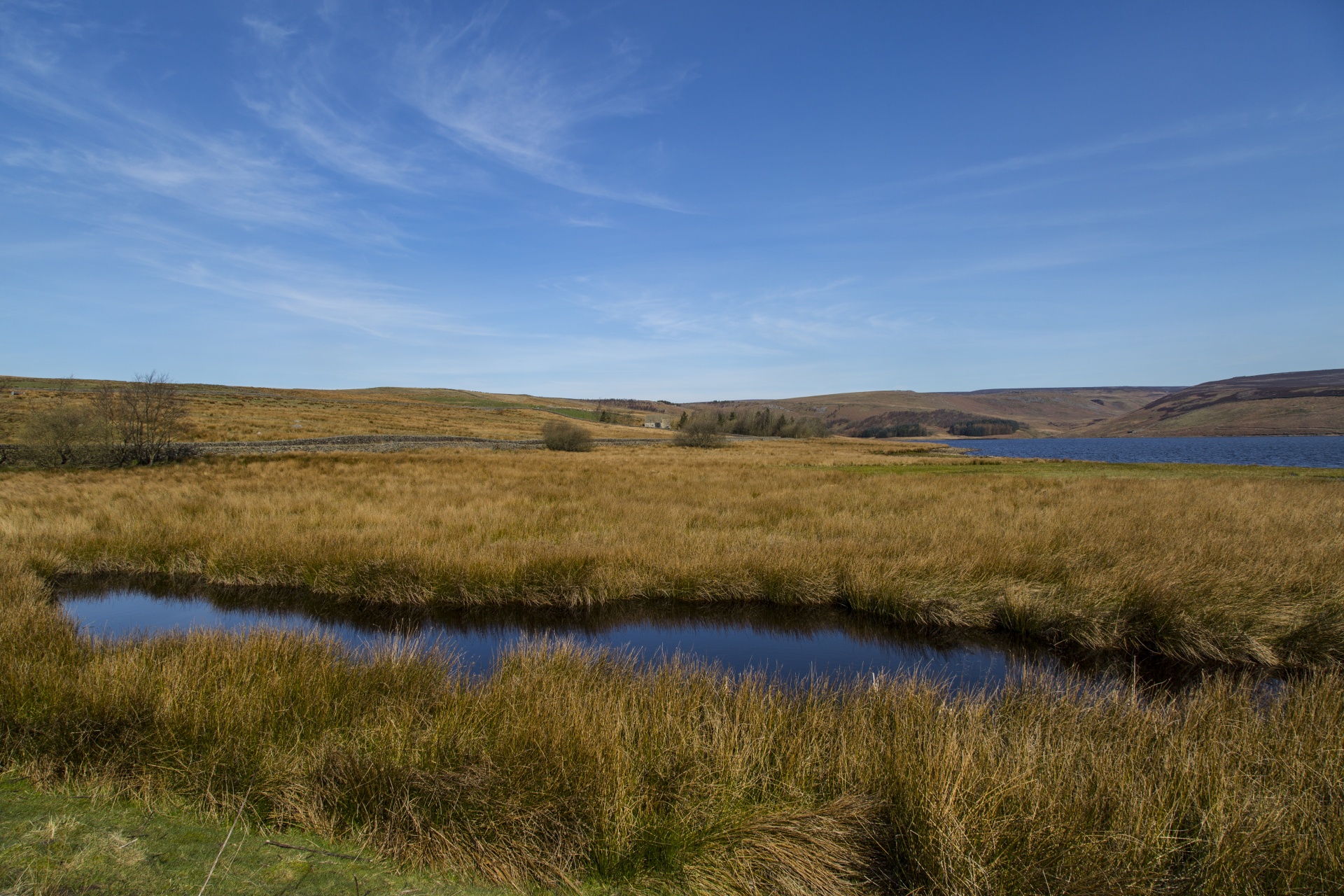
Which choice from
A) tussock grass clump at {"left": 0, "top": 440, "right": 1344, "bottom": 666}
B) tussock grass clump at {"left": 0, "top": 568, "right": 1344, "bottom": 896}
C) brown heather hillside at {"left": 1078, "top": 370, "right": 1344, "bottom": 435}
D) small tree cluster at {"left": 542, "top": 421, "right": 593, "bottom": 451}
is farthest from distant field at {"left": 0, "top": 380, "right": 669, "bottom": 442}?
brown heather hillside at {"left": 1078, "top": 370, "right": 1344, "bottom": 435}

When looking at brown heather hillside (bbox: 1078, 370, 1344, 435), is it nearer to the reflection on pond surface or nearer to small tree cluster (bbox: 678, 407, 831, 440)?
small tree cluster (bbox: 678, 407, 831, 440)

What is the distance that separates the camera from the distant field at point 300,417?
42344mm

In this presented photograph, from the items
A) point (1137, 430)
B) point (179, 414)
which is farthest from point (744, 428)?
point (1137, 430)

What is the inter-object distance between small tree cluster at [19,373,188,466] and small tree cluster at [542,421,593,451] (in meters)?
23.5

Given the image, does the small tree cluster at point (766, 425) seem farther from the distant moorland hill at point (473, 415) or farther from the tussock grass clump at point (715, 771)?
the tussock grass clump at point (715, 771)

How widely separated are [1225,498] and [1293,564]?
9436 mm

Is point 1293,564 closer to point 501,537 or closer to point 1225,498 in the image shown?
point 1225,498

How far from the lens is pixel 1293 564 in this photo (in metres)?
8.29

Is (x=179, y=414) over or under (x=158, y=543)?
over

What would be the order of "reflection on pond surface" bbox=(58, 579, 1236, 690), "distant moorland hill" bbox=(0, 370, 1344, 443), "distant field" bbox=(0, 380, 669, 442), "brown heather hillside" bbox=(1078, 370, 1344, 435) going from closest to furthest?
"reflection on pond surface" bbox=(58, 579, 1236, 690) < "distant field" bbox=(0, 380, 669, 442) < "distant moorland hill" bbox=(0, 370, 1344, 443) < "brown heather hillside" bbox=(1078, 370, 1344, 435)

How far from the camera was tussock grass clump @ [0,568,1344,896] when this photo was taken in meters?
2.83

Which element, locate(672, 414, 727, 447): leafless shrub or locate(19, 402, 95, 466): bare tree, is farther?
locate(672, 414, 727, 447): leafless shrub

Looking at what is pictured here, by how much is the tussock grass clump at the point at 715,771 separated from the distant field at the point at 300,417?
39656mm

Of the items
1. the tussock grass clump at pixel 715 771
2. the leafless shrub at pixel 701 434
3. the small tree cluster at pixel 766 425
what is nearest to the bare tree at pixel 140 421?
the tussock grass clump at pixel 715 771
